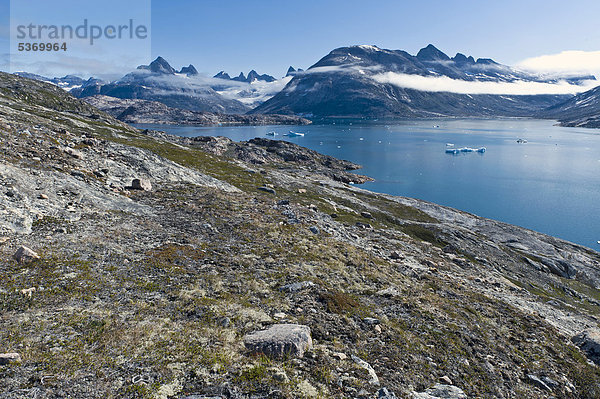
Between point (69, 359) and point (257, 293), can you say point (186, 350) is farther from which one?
point (257, 293)

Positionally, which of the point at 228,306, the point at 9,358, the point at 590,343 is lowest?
the point at 590,343

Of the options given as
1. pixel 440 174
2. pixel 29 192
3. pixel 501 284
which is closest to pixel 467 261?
pixel 501 284

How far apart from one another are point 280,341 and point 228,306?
170 inches

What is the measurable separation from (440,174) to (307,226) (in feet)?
377

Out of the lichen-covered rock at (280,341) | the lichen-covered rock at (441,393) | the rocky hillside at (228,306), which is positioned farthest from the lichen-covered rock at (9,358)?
the lichen-covered rock at (441,393)

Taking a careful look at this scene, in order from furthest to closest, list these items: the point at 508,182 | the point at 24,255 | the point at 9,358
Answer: the point at 508,182, the point at 24,255, the point at 9,358

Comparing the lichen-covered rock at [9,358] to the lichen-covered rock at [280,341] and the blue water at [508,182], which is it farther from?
the blue water at [508,182]

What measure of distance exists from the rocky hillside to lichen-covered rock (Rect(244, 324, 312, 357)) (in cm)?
7

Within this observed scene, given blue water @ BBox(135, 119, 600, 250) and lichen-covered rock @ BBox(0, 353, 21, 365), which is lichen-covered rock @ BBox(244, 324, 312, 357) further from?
blue water @ BBox(135, 119, 600, 250)

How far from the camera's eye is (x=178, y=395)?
1047 centimetres

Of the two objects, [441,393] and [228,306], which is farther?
[228,306]

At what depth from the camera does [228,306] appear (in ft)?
53.5

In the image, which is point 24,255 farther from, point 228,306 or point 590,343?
point 590,343

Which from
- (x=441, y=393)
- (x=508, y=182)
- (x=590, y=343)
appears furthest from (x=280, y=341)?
(x=508, y=182)
